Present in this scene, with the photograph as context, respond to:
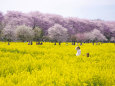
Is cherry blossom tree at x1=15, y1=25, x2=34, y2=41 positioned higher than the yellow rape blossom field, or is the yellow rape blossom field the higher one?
cherry blossom tree at x1=15, y1=25, x2=34, y2=41

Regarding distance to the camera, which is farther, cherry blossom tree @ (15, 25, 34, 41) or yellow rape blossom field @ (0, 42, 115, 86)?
cherry blossom tree @ (15, 25, 34, 41)

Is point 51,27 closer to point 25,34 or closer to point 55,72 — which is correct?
point 25,34

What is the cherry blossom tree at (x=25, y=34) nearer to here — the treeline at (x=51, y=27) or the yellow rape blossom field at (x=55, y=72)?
the treeline at (x=51, y=27)

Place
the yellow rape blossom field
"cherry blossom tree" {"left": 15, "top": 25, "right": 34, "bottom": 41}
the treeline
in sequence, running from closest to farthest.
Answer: the yellow rape blossom field, "cherry blossom tree" {"left": 15, "top": 25, "right": 34, "bottom": 41}, the treeline

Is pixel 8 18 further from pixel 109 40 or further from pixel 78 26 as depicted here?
pixel 109 40

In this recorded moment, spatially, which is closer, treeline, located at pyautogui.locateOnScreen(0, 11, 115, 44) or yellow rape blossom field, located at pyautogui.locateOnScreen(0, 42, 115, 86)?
yellow rape blossom field, located at pyautogui.locateOnScreen(0, 42, 115, 86)

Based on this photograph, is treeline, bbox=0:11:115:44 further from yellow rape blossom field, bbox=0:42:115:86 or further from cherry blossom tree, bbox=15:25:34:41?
yellow rape blossom field, bbox=0:42:115:86

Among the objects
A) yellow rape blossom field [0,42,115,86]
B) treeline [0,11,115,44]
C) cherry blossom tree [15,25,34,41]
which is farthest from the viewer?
treeline [0,11,115,44]

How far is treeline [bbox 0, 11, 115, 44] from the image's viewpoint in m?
33.7

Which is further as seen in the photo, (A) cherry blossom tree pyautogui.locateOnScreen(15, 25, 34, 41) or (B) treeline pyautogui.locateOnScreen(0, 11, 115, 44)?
(B) treeline pyautogui.locateOnScreen(0, 11, 115, 44)

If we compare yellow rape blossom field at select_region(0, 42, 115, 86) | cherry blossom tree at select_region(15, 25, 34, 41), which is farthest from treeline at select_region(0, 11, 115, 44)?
yellow rape blossom field at select_region(0, 42, 115, 86)

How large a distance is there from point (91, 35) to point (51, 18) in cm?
2076

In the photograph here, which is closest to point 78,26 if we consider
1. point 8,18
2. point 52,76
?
point 8,18

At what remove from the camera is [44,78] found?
4125mm
